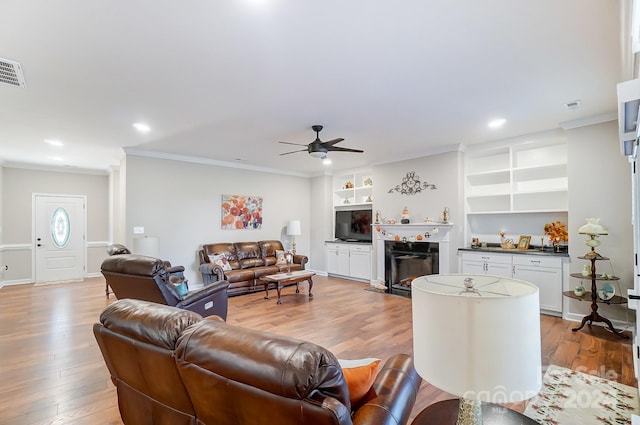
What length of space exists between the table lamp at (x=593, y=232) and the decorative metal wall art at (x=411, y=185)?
93.7 inches

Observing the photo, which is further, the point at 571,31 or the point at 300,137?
the point at 300,137

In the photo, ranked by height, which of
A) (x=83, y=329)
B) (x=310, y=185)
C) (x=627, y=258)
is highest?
(x=310, y=185)

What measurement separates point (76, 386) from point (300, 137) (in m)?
3.84

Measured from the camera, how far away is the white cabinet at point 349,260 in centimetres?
695

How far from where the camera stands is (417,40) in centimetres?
232

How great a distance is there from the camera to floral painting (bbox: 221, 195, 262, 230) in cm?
677

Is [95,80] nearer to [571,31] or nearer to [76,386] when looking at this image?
[76,386]

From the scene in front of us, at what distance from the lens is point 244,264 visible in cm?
636

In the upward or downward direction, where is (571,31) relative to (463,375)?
upward

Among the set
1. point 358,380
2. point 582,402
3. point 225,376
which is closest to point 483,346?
point 358,380

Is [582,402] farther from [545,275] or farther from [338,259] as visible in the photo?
[338,259]

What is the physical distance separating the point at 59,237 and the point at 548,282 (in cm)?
970

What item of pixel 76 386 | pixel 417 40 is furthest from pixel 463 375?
pixel 76 386

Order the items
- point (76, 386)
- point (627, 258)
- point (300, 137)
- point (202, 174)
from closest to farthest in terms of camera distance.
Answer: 1. point (76, 386)
2. point (627, 258)
3. point (300, 137)
4. point (202, 174)
